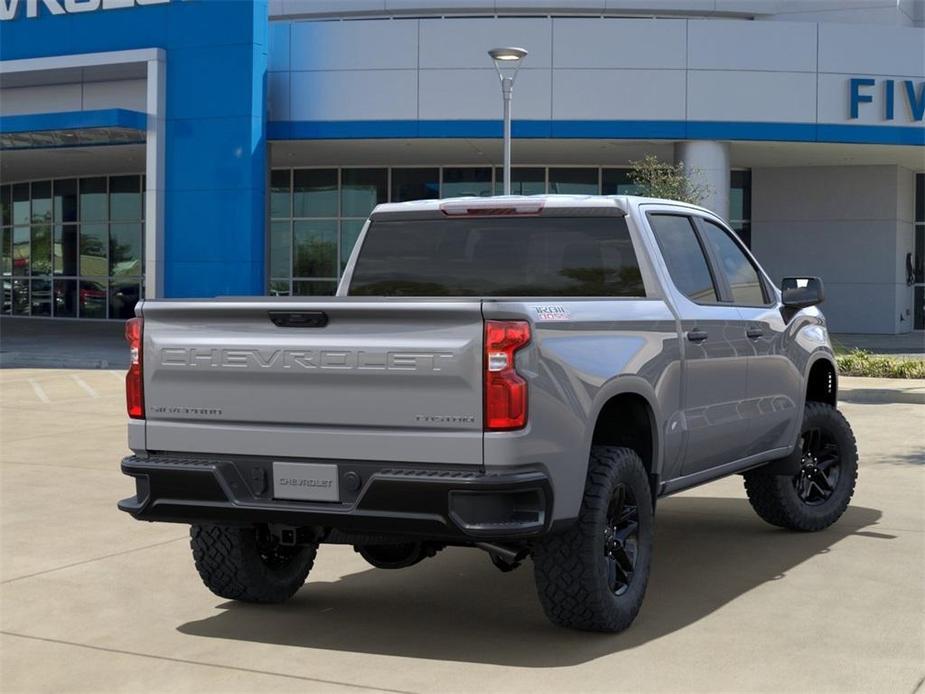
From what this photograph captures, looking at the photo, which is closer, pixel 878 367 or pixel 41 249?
pixel 878 367

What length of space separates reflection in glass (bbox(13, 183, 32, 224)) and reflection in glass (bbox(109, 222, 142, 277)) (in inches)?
178

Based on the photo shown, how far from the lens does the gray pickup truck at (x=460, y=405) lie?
5.36m

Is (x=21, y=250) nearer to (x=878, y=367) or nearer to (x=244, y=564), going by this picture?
(x=878, y=367)

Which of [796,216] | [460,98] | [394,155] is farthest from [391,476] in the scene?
[796,216]

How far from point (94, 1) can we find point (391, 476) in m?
26.9

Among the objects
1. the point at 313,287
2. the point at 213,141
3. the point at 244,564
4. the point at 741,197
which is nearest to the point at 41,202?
the point at 313,287

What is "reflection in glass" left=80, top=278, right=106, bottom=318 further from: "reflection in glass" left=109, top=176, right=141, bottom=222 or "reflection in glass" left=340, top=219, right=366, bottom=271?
"reflection in glass" left=340, top=219, right=366, bottom=271

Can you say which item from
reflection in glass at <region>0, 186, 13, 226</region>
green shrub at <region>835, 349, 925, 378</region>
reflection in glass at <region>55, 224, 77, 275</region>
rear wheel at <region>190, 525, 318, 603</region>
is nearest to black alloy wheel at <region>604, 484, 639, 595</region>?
rear wheel at <region>190, 525, 318, 603</region>

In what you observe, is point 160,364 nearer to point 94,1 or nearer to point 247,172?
point 247,172

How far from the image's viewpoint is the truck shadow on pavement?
233 inches

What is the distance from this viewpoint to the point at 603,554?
5840mm

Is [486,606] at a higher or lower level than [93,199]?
lower

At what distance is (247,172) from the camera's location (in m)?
28.6

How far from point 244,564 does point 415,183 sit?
2999 cm
